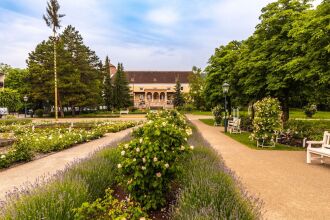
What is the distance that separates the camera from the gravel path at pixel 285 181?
16.5ft

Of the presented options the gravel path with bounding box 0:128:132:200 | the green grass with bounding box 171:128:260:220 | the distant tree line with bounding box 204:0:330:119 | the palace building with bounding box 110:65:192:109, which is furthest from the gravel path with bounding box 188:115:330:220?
the palace building with bounding box 110:65:192:109

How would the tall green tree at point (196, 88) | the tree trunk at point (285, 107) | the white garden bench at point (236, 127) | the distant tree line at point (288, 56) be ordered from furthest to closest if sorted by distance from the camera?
the tall green tree at point (196, 88), the white garden bench at point (236, 127), the tree trunk at point (285, 107), the distant tree line at point (288, 56)

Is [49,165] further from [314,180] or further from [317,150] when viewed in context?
[317,150]

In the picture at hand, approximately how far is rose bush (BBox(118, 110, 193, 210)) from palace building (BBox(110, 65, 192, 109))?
74926mm

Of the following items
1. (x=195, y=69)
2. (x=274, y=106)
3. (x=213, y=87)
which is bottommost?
(x=274, y=106)

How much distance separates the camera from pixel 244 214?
11.2 feet

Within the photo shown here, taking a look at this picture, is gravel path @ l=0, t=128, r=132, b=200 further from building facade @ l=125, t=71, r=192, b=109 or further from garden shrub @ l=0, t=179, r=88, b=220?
building facade @ l=125, t=71, r=192, b=109

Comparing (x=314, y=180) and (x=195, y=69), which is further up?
(x=195, y=69)

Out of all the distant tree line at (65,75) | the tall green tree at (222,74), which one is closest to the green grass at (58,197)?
the tall green tree at (222,74)

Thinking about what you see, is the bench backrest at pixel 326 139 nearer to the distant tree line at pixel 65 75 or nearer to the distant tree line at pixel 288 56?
the distant tree line at pixel 288 56

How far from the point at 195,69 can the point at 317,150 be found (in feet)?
177

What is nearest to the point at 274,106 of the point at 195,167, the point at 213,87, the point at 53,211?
the point at 195,167

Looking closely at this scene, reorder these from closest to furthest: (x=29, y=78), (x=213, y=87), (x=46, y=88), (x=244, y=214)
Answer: (x=244, y=214) < (x=213, y=87) < (x=46, y=88) < (x=29, y=78)

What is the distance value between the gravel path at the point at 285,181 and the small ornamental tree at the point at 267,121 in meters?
1.50
